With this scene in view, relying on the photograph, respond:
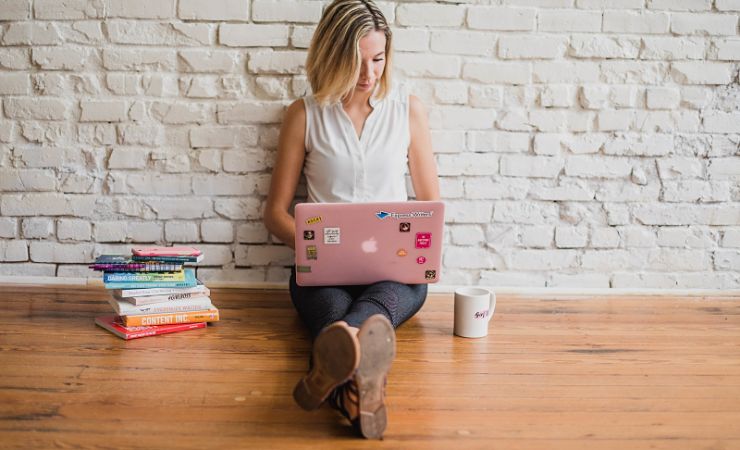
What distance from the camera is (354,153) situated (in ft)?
8.07

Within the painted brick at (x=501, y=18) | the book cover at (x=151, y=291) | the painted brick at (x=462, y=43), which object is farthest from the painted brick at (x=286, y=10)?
the book cover at (x=151, y=291)

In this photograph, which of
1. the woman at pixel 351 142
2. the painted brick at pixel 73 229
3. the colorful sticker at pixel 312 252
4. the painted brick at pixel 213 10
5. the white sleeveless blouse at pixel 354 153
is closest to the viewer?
the colorful sticker at pixel 312 252

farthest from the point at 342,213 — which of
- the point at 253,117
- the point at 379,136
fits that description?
the point at 253,117

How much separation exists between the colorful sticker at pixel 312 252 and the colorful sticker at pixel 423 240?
0.29 meters

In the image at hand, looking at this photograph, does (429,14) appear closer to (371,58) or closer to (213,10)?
(371,58)

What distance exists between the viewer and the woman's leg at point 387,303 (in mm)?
1947

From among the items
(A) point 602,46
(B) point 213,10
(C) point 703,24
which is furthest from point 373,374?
(C) point 703,24

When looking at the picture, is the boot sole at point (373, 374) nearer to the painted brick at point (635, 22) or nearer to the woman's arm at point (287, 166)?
the woman's arm at point (287, 166)

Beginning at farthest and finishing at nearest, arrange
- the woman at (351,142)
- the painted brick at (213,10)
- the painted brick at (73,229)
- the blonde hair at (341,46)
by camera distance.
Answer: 1. the painted brick at (73,229)
2. the painted brick at (213,10)
3. the blonde hair at (341,46)
4. the woman at (351,142)

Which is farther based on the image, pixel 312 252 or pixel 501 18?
pixel 501 18

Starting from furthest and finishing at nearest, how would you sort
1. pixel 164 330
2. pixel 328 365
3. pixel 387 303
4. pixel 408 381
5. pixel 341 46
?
1. pixel 341 46
2. pixel 164 330
3. pixel 387 303
4. pixel 408 381
5. pixel 328 365

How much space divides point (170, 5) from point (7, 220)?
98 cm

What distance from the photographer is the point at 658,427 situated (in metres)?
1.59

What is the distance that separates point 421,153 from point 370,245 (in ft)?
1.90
